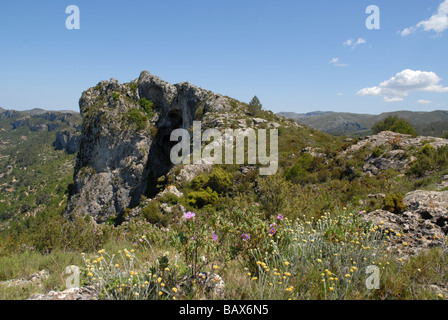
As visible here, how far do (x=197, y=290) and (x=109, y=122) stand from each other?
30801 millimetres

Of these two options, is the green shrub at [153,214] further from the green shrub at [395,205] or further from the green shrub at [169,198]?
the green shrub at [395,205]

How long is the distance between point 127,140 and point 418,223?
2981 centimetres

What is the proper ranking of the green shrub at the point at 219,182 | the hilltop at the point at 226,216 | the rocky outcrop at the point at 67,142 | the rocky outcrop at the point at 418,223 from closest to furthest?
1. the hilltop at the point at 226,216
2. the rocky outcrop at the point at 418,223
3. the green shrub at the point at 219,182
4. the rocky outcrop at the point at 67,142

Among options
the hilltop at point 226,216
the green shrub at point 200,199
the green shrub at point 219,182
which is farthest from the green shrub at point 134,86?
the green shrub at point 200,199

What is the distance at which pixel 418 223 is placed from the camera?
438 cm

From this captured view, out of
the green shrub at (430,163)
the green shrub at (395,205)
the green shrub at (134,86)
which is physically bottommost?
the green shrub at (395,205)

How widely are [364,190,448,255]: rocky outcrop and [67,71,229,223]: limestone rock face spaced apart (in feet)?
77.0

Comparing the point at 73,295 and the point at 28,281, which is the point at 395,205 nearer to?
the point at 73,295

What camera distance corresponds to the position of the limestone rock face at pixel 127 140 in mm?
27969

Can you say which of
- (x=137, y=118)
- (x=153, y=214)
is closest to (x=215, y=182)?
(x=153, y=214)

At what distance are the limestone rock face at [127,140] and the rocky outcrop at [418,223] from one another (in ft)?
77.0

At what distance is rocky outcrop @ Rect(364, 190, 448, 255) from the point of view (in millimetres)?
3787
